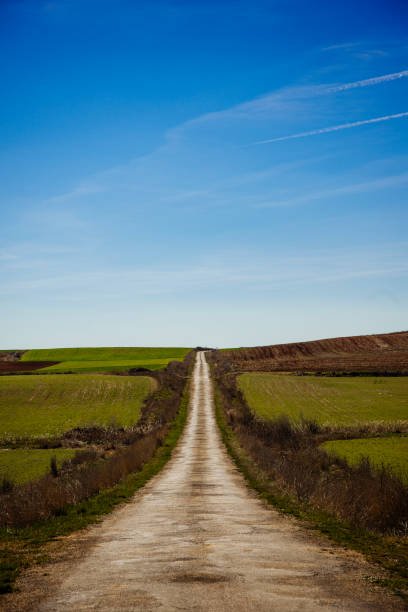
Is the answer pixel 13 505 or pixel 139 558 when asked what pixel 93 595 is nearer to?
pixel 139 558

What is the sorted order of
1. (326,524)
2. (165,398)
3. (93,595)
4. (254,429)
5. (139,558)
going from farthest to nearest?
1. (165,398)
2. (254,429)
3. (326,524)
4. (139,558)
5. (93,595)

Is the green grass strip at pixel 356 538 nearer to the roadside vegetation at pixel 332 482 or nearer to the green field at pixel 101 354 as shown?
the roadside vegetation at pixel 332 482

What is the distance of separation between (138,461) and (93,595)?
2088 centimetres

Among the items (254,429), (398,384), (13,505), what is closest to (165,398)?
(254,429)

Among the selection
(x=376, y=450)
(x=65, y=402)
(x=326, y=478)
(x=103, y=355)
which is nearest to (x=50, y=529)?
(x=326, y=478)

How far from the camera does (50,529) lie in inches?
520

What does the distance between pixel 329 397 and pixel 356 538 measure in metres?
47.2

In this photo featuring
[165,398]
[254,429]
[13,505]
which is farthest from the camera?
[165,398]

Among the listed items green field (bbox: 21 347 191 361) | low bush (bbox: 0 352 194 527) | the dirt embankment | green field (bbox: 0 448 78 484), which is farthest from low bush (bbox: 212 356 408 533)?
green field (bbox: 21 347 191 361)

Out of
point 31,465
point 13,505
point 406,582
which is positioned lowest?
point 31,465

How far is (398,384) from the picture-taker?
212 ft

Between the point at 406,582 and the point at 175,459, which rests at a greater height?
the point at 406,582

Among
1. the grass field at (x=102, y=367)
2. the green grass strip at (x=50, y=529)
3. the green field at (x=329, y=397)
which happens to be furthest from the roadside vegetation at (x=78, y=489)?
the grass field at (x=102, y=367)

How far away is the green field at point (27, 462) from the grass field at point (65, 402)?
6340 mm
